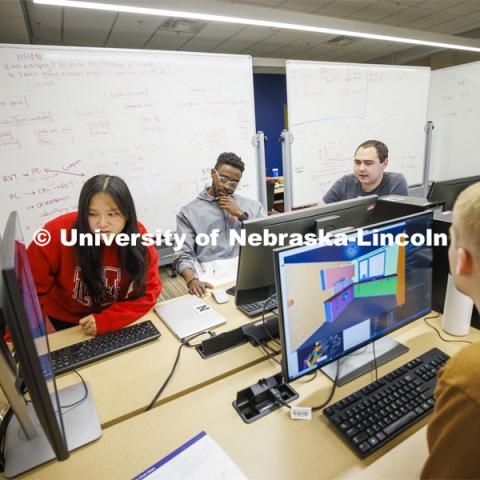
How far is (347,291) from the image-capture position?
857mm

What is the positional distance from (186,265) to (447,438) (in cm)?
139

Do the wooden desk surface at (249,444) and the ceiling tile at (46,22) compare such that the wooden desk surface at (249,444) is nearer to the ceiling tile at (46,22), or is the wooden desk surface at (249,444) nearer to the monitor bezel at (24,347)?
the monitor bezel at (24,347)

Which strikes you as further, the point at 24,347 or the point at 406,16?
the point at 406,16

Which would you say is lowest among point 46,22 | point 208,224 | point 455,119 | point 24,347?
point 208,224

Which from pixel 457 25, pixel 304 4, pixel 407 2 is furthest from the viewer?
pixel 457 25

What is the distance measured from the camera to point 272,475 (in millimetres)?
684

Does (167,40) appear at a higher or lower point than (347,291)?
higher

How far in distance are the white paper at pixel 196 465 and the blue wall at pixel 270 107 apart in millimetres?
5866

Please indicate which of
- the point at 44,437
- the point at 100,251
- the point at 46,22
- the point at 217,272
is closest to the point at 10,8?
the point at 46,22

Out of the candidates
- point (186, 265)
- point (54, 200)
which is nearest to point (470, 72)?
point (186, 265)

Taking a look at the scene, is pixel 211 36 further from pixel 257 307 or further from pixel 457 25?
pixel 257 307

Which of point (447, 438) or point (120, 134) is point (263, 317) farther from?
point (120, 134)

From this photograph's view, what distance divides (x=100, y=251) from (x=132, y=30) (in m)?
3.95

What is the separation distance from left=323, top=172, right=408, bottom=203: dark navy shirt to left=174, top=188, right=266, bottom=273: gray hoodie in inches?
32.9
